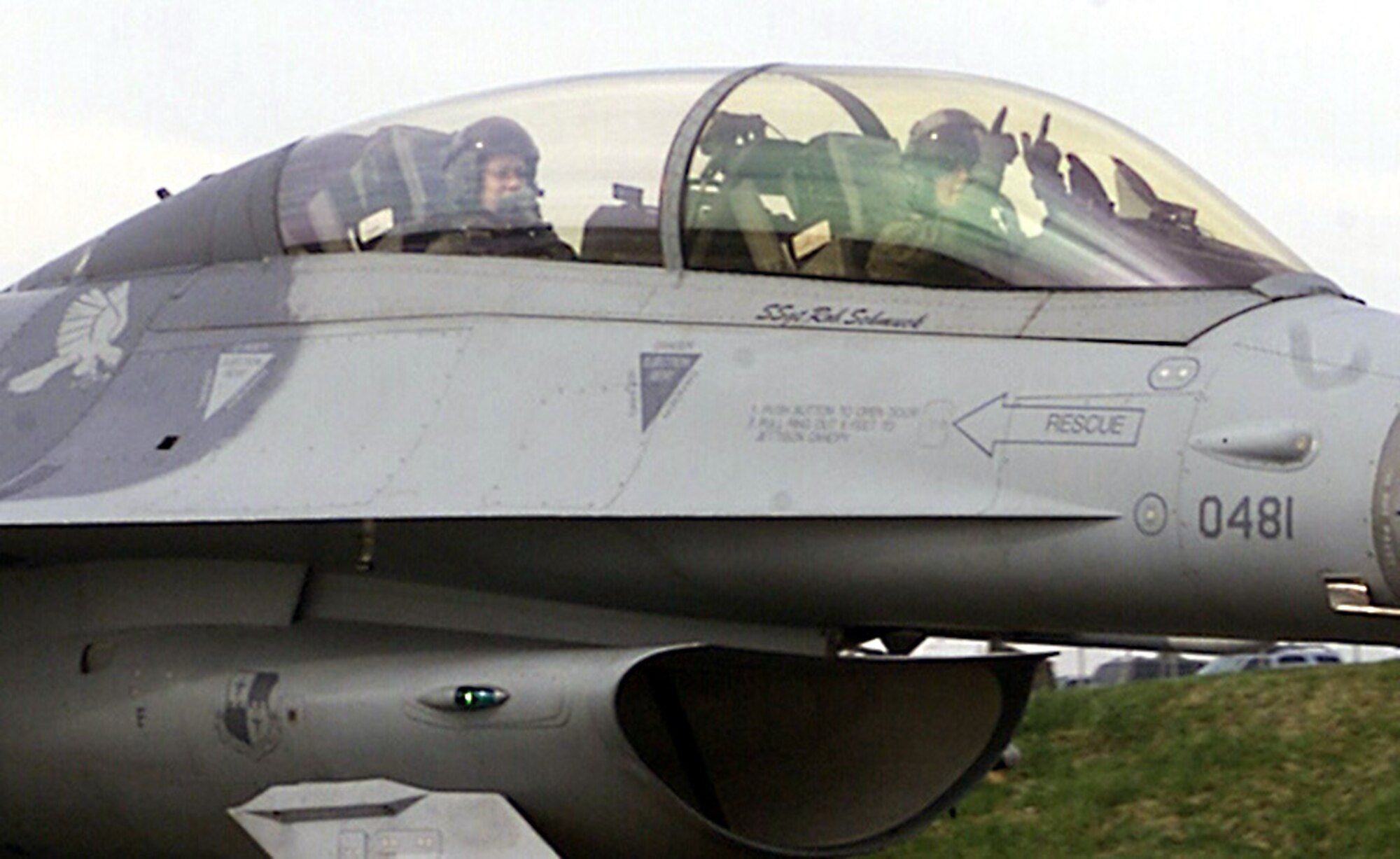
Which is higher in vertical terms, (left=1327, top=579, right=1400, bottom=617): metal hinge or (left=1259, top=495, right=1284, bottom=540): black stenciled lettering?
(left=1259, top=495, right=1284, bottom=540): black stenciled lettering

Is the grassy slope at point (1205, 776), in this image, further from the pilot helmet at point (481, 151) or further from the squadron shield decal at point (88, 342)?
the squadron shield decal at point (88, 342)

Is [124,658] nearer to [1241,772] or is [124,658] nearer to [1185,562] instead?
[1185,562]

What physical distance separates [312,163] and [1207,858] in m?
5.41

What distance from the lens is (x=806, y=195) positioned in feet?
24.4

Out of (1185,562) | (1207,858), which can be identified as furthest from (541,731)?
(1207,858)

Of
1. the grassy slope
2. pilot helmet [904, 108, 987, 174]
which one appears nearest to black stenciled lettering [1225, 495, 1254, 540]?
pilot helmet [904, 108, 987, 174]

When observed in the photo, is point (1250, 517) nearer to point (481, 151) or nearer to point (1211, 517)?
point (1211, 517)

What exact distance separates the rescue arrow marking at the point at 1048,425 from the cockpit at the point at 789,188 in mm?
493

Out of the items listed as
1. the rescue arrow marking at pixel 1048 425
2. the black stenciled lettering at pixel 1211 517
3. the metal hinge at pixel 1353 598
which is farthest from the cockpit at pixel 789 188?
the metal hinge at pixel 1353 598

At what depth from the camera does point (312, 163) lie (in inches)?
338

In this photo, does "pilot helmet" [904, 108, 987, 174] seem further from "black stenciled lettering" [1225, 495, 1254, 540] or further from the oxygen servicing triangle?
"black stenciled lettering" [1225, 495, 1254, 540]

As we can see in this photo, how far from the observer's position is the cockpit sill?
23.4 ft

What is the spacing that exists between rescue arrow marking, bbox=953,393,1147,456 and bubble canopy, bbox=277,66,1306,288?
50cm

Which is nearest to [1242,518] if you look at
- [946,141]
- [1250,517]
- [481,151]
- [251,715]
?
[1250,517]
